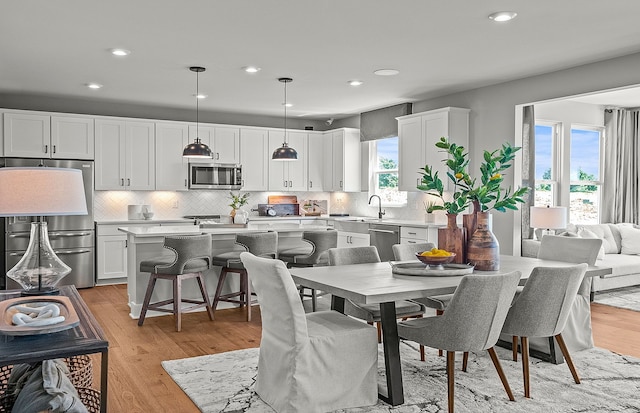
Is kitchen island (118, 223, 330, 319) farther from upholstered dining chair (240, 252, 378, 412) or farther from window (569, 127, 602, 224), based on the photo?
window (569, 127, 602, 224)

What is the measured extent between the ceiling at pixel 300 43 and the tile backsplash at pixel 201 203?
1.63 m

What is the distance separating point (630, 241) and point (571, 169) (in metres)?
1.25

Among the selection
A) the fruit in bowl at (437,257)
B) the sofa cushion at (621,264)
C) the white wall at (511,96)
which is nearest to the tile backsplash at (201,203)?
the white wall at (511,96)

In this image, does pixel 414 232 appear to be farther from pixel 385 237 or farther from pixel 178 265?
pixel 178 265

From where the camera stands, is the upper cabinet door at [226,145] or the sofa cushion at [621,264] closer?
the sofa cushion at [621,264]

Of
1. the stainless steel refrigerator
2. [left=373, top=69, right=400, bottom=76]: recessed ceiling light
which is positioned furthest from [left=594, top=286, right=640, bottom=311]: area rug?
the stainless steel refrigerator

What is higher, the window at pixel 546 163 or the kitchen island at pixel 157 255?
the window at pixel 546 163

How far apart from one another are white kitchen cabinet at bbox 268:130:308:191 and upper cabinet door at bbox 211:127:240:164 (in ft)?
1.94

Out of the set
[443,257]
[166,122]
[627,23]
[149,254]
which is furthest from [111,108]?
[627,23]

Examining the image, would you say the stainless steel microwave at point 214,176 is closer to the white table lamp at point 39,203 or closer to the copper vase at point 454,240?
the copper vase at point 454,240

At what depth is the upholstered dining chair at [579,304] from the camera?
4148mm

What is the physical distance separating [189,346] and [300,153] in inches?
206

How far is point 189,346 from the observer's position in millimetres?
4445

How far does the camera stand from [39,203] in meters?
2.45
